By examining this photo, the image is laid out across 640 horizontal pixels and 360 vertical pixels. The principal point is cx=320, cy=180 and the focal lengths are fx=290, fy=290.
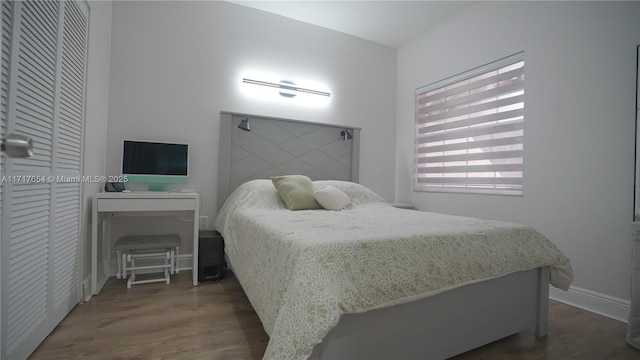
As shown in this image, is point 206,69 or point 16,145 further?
point 206,69

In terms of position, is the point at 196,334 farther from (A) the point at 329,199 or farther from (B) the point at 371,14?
(B) the point at 371,14

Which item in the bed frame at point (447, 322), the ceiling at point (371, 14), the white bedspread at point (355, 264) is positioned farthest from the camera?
the ceiling at point (371, 14)

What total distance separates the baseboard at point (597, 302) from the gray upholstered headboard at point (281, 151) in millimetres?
2202

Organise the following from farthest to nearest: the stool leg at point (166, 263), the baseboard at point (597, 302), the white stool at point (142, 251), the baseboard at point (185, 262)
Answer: the baseboard at point (185, 262), the stool leg at point (166, 263), the white stool at point (142, 251), the baseboard at point (597, 302)

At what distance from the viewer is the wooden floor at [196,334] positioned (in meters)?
1.46

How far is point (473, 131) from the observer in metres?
2.99

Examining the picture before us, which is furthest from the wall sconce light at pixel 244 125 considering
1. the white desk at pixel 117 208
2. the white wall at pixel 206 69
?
the white desk at pixel 117 208

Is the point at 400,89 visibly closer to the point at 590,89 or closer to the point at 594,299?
the point at 590,89

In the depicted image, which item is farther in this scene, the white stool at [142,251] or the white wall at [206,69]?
the white wall at [206,69]

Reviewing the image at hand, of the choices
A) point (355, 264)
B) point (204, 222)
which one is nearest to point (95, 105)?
point (204, 222)

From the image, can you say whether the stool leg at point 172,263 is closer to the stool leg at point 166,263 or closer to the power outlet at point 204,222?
the stool leg at point 166,263

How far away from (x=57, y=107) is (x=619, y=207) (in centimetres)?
354

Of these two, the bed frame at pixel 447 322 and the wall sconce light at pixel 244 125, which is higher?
the wall sconce light at pixel 244 125

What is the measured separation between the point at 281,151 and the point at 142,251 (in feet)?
5.33
